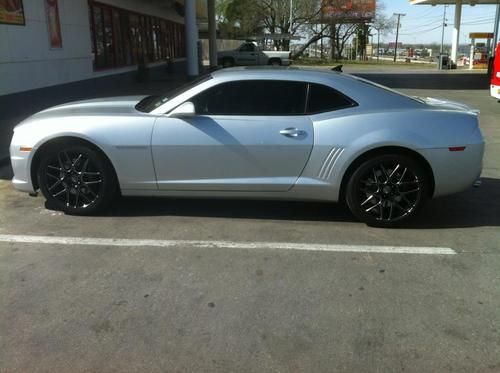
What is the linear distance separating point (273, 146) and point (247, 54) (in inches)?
1387

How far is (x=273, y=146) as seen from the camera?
15.9 feet

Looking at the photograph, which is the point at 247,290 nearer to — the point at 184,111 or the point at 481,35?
the point at 184,111

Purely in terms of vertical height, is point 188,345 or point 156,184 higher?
point 156,184

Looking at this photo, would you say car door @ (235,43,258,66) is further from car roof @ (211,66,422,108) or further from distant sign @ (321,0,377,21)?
car roof @ (211,66,422,108)

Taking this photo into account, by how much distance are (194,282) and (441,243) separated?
2273 millimetres

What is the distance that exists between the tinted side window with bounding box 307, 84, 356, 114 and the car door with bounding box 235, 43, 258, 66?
34.8m

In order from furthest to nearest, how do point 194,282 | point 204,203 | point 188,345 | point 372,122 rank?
point 204,203 → point 372,122 → point 194,282 → point 188,345

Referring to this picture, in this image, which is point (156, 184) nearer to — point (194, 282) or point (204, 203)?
point (204, 203)

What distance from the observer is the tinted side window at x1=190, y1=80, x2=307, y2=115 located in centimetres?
496

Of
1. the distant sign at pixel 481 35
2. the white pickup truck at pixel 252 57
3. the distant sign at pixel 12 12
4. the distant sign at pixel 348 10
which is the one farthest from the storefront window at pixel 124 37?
the distant sign at pixel 348 10

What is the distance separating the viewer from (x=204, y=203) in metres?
5.67

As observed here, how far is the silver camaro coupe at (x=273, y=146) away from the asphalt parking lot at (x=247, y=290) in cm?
36

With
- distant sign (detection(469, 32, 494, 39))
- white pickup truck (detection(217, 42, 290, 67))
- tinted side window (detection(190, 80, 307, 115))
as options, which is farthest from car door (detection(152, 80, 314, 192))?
distant sign (detection(469, 32, 494, 39))

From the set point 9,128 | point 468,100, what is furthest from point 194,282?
point 468,100
